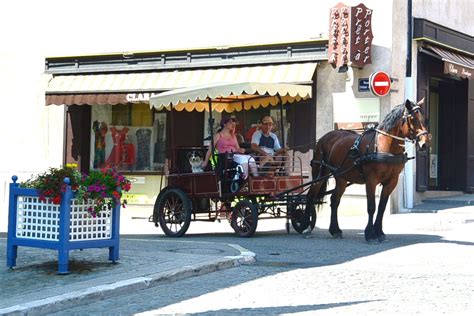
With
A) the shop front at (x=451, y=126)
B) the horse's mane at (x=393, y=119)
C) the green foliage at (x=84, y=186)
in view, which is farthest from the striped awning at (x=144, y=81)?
the green foliage at (x=84, y=186)

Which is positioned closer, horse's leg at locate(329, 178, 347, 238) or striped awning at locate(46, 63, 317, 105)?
horse's leg at locate(329, 178, 347, 238)

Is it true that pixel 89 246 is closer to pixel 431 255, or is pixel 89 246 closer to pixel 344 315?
pixel 344 315

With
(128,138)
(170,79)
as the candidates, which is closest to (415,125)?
(170,79)

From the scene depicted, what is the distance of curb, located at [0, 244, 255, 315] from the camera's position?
776 centimetres

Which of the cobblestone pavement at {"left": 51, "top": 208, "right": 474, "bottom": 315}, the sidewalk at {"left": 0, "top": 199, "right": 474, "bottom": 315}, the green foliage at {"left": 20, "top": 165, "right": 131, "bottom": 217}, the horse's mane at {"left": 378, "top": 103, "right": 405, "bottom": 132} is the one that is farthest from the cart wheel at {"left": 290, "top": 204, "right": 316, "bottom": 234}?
the green foliage at {"left": 20, "top": 165, "right": 131, "bottom": 217}

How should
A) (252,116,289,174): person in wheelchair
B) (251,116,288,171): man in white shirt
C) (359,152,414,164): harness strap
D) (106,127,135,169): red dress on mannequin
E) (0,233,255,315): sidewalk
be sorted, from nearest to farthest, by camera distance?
(0,233,255,315): sidewalk < (359,152,414,164): harness strap < (252,116,289,174): person in wheelchair < (251,116,288,171): man in white shirt < (106,127,135,169): red dress on mannequin

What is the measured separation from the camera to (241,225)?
14266mm

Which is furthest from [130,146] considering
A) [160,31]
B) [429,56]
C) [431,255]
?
[431,255]

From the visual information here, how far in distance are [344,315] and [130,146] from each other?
15.8 m

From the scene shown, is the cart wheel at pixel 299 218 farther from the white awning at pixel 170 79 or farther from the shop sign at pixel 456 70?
the shop sign at pixel 456 70

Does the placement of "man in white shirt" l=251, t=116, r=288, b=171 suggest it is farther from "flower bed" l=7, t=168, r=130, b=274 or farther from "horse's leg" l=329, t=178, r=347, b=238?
"flower bed" l=7, t=168, r=130, b=274

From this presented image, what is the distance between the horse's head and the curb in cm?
336

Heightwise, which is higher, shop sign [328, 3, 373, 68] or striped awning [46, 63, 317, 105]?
shop sign [328, 3, 373, 68]

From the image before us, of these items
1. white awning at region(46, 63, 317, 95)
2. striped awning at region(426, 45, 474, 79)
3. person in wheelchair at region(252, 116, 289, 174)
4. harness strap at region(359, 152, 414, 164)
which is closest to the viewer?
harness strap at region(359, 152, 414, 164)
